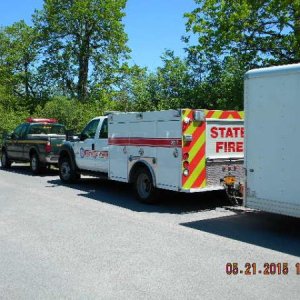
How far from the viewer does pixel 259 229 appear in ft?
26.7

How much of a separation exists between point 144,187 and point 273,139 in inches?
157

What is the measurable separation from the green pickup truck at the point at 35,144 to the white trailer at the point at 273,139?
1030cm

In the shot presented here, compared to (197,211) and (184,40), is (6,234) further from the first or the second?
(184,40)

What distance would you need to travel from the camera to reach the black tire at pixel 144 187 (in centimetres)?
1045

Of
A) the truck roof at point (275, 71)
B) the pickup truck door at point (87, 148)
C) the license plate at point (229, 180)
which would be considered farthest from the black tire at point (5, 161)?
the truck roof at point (275, 71)

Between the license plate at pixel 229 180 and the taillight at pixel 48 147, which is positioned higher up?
the taillight at pixel 48 147

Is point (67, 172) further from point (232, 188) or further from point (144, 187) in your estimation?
point (232, 188)

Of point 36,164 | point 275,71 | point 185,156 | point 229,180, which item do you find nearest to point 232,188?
point 229,180

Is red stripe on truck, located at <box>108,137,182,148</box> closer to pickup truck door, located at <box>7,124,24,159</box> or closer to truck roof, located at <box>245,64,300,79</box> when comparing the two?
truck roof, located at <box>245,64,300,79</box>

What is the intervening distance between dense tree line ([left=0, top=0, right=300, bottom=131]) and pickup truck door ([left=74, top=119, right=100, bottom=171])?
7596mm

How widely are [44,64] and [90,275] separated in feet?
129

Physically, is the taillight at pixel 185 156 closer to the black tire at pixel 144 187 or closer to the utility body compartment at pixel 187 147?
the utility body compartment at pixel 187 147

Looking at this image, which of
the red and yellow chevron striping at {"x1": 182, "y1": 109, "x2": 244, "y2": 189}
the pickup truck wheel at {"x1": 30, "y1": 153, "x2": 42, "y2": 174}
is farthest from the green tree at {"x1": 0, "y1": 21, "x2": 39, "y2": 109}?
the red and yellow chevron striping at {"x1": 182, "y1": 109, "x2": 244, "y2": 189}

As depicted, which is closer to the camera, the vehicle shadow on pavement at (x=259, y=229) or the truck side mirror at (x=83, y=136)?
the vehicle shadow on pavement at (x=259, y=229)
